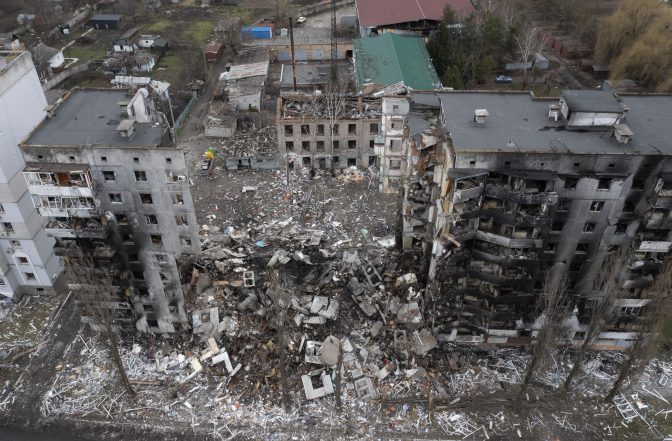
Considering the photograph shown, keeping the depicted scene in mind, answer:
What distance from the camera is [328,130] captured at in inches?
2589

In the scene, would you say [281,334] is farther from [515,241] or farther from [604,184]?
[604,184]

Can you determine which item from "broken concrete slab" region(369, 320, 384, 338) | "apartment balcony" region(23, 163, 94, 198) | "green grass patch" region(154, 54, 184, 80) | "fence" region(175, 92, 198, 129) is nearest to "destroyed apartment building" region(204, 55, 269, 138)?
"fence" region(175, 92, 198, 129)

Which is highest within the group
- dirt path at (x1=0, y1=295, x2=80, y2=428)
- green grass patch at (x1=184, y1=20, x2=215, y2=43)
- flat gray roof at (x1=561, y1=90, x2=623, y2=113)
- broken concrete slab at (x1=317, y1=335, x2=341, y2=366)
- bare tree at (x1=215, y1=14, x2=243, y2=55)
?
flat gray roof at (x1=561, y1=90, x2=623, y2=113)

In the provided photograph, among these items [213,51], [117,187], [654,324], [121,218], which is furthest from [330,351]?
[213,51]

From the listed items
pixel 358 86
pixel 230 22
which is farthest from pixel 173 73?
pixel 358 86

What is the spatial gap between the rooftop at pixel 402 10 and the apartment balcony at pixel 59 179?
2749 inches

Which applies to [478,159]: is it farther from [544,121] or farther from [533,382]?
[533,382]

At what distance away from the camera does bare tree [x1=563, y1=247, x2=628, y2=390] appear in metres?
37.7

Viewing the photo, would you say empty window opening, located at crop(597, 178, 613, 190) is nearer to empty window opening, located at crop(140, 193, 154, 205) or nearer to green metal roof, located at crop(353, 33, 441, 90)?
empty window opening, located at crop(140, 193, 154, 205)

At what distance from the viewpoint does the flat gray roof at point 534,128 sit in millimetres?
36781

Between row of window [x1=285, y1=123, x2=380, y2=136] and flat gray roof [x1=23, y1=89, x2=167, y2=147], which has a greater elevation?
flat gray roof [x1=23, y1=89, x2=167, y2=147]

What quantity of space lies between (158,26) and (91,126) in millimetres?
89415

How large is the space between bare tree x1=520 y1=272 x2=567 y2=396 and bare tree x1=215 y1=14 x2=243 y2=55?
78967mm

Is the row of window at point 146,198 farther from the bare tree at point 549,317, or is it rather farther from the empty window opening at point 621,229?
the empty window opening at point 621,229
